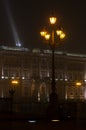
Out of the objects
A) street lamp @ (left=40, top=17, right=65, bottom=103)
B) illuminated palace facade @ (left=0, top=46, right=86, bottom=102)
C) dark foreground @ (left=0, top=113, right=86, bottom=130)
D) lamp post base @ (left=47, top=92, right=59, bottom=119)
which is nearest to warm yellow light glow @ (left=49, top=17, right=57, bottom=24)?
street lamp @ (left=40, top=17, right=65, bottom=103)

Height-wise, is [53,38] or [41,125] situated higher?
[53,38]

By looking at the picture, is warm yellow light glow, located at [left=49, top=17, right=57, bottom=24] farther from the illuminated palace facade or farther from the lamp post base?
the illuminated palace facade

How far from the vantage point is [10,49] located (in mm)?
82250

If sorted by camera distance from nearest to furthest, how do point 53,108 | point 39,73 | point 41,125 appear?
point 41,125, point 53,108, point 39,73

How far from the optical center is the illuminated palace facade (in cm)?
8012

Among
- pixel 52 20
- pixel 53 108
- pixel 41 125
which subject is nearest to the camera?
pixel 41 125

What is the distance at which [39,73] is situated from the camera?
85562 millimetres

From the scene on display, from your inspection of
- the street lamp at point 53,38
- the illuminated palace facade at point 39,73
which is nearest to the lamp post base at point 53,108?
the street lamp at point 53,38

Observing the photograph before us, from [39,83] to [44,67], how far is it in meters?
3.27

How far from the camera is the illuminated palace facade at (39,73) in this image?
263 feet

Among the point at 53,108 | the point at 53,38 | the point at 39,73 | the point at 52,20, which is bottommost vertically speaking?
the point at 53,108

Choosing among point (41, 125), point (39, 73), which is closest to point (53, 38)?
point (41, 125)

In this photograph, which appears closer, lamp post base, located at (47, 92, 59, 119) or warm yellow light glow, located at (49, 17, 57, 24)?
warm yellow light glow, located at (49, 17, 57, 24)

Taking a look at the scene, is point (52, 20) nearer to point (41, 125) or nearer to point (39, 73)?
point (41, 125)
